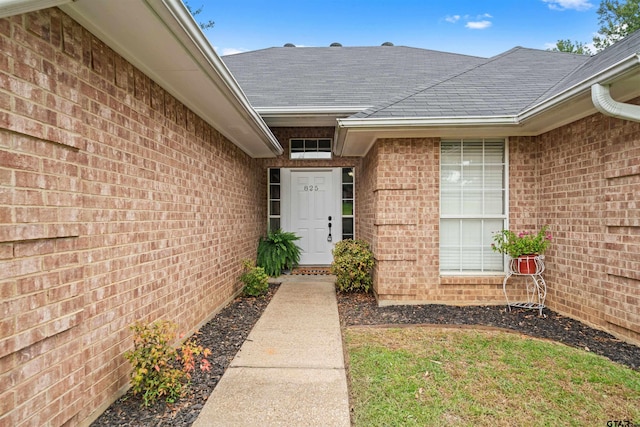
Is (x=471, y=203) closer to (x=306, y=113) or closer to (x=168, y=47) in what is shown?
(x=306, y=113)

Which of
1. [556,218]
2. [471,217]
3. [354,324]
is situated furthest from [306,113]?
[556,218]

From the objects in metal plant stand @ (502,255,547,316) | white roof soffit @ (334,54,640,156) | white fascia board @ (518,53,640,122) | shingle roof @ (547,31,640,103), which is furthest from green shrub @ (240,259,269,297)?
shingle roof @ (547,31,640,103)

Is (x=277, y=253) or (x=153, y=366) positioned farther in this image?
(x=277, y=253)

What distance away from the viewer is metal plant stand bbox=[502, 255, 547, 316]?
182 inches

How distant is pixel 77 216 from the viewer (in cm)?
210

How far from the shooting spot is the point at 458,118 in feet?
15.0

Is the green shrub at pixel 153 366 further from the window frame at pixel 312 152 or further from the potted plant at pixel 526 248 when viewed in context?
the window frame at pixel 312 152

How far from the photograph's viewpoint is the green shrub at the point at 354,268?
18.7 ft

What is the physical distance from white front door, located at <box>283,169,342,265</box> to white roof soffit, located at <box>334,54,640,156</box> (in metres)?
2.37

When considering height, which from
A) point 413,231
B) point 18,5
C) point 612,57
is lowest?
point 413,231

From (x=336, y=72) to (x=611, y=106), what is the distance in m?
6.10

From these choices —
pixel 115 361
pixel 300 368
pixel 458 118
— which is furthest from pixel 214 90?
pixel 458 118

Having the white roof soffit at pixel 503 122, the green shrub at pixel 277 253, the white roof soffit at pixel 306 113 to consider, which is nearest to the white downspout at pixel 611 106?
the white roof soffit at pixel 503 122

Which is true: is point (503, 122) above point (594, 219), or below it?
above
